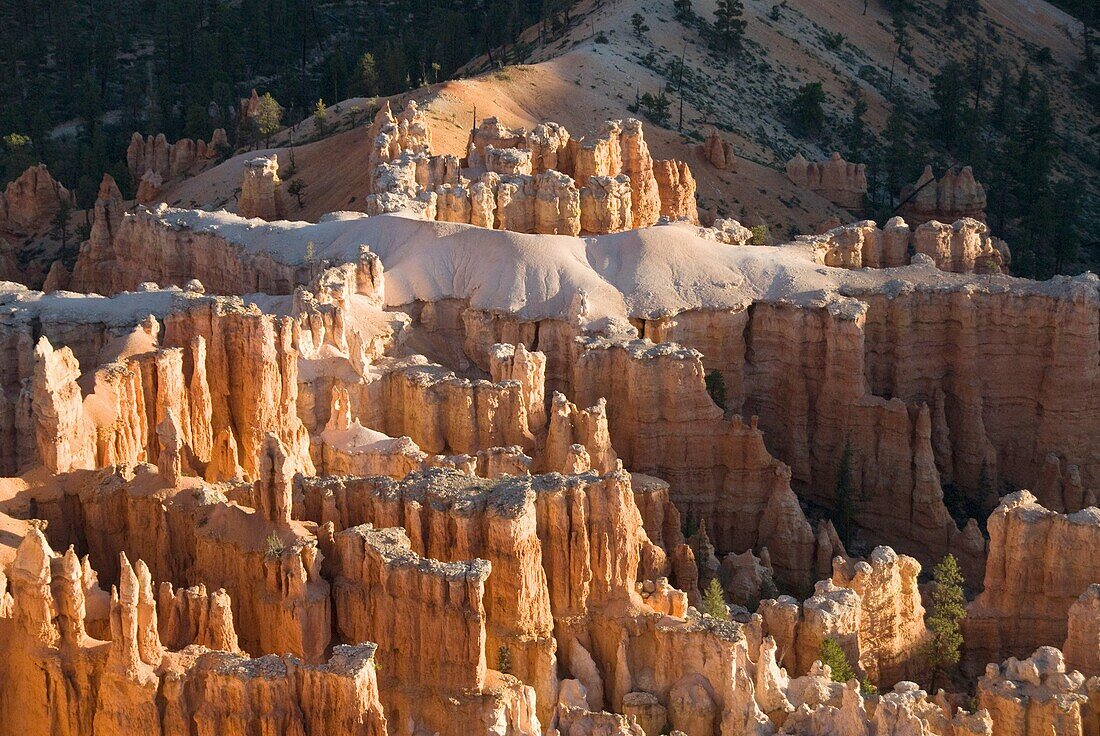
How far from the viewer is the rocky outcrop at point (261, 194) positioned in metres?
95.8

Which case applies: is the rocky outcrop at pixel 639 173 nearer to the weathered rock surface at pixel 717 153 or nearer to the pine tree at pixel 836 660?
the weathered rock surface at pixel 717 153

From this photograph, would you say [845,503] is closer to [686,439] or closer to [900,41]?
[686,439]

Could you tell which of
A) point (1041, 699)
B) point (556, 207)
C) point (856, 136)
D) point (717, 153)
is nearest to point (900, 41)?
point (856, 136)

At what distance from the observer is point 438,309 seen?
7431 centimetres

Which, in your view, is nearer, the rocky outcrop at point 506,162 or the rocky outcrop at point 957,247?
the rocky outcrop at point 957,247

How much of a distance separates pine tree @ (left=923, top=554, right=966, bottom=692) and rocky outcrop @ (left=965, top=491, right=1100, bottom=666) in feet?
2.71

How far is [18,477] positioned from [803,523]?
27.3 m

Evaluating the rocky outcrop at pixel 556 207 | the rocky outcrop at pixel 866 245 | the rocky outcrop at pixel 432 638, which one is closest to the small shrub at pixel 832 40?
the rocky outcrop at pixel 866 245

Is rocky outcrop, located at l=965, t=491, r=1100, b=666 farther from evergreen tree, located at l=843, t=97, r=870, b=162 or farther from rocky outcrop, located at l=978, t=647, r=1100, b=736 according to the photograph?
evergreen tree, located at l=843, t=97, r=870, b=162

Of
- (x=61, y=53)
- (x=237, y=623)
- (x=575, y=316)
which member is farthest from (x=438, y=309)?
(x=61, y=53)

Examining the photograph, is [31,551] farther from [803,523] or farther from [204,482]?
[803,523]

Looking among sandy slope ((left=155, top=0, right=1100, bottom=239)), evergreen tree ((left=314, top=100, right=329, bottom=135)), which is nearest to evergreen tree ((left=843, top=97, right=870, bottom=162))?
sandy slope ((left=155, top=0, right=1100, bottom=239))

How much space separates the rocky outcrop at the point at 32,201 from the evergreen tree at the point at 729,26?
42133mm

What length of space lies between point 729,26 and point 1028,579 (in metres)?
74.4
